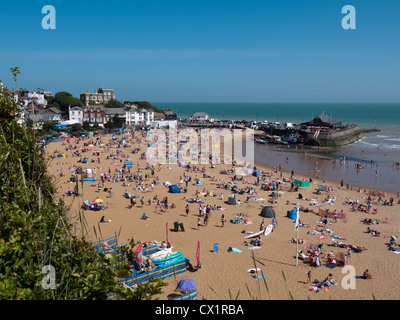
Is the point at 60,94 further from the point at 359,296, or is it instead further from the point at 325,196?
the point at 359,296

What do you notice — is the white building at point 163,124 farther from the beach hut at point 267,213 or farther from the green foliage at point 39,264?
the green foliage at point 39,264

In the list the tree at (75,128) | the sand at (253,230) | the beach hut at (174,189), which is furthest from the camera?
the tree at (75,128)

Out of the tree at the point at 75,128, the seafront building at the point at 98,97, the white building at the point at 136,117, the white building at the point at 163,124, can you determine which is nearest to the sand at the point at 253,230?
the tree at the point at 75,128

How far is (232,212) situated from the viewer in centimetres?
1905

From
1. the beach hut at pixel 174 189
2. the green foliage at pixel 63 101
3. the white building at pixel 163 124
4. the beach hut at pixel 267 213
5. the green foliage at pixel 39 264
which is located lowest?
the beach hut at pixel 267 213

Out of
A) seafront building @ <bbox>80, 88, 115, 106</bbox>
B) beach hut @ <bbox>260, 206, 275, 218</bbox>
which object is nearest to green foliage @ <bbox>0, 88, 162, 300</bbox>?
beach hut @ <bbox>260, 206, 275, 218</bbox>

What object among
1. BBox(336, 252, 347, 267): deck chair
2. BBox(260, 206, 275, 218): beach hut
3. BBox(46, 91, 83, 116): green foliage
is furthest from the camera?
BBox(46, 91, 83, 116): green foliage

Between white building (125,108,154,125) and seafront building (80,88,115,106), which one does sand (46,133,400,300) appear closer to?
white building (125,108,154,125)

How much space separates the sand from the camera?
11.0 m

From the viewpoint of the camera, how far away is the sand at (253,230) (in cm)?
1100

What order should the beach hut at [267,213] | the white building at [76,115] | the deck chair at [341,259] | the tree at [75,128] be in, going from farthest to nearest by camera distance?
1. the white building at [76,115]
2. the tree at [75,128]
3. the beach hut at [267,213]
4. the deck chair at [341,259]

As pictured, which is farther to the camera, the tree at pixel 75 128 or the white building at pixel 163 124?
the white building at pixel 163 124

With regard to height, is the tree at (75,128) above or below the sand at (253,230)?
above
